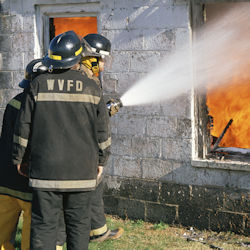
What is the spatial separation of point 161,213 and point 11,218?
2366 millimetres

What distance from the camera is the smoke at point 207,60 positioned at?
6.07 metres

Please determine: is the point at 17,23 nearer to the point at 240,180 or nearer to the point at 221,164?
the point at 221,164

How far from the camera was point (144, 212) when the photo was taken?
21.6 feet

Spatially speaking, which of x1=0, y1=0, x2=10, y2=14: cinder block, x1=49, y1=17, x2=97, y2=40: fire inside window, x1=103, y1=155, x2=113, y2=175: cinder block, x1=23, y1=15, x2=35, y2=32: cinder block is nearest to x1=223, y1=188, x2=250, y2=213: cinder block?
x1=103, y1=155, x2=113, y2=175: cinder block

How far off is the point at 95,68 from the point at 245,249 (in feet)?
9.41

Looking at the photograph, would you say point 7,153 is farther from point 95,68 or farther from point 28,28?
point 28,28

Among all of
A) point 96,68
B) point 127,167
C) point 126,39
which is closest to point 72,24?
point 126,39

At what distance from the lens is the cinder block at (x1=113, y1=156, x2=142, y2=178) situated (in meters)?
6.56

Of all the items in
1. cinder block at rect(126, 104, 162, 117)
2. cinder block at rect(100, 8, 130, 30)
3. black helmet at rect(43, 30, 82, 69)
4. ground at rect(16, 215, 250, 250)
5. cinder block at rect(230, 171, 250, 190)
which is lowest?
ground at rect(16, 215, 250, 250)

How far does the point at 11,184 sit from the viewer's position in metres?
4.74

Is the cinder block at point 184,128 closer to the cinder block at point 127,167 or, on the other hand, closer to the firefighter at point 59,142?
the cinder block at point 127,167

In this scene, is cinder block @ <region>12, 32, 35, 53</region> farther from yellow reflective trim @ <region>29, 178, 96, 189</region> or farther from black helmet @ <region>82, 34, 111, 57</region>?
yellow reflective trim @ <region>29, 178, 96, 189</region>

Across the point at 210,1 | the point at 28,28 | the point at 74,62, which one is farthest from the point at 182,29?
the point at 28,28

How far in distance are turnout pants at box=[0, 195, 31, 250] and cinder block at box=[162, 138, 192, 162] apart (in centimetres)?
227
